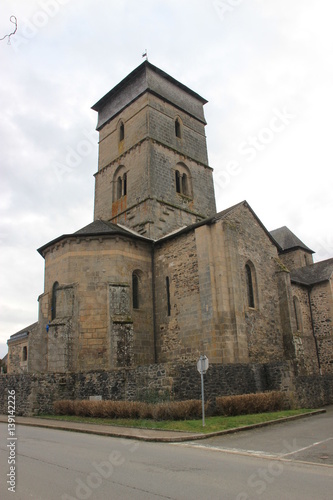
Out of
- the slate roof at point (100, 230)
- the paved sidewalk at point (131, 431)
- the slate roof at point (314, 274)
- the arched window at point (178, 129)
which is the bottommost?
the paved sidewalk at point (131, 431)

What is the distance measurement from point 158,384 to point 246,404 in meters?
3.38

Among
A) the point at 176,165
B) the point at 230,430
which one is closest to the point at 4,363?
the point at 176,165

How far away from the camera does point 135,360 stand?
807 inches

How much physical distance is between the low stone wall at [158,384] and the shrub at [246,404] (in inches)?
26.5

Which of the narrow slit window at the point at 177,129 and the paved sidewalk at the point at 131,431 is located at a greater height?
the narrow slit window at the point at 177,129

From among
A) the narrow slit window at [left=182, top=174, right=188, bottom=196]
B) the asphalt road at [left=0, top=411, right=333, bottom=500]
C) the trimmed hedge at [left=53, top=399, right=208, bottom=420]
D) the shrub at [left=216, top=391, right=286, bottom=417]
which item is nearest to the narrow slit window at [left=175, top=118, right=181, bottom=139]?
the narrow slit window at [left=182, top=174, right=188, bottom=196]

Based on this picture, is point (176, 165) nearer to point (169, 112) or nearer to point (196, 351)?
point (169, 112)

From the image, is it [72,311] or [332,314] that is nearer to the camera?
[72,311]

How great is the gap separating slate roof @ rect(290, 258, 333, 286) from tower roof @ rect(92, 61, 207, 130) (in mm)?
15311

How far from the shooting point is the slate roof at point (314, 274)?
96.0 ft

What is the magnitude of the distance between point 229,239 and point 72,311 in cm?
883

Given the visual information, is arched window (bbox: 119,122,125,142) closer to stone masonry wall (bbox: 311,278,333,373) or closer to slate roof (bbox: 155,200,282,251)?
slate roof (bbox: 155,200,282,251)

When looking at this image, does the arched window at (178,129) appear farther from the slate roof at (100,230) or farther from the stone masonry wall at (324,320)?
the stone masonry wall at (324,320)

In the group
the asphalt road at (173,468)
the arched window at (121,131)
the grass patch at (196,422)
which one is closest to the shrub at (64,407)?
the grass patch at (196,422)
